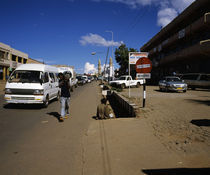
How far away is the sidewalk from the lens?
2.99 metres

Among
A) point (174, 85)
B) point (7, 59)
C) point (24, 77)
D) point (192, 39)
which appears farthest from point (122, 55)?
point (24, 77)

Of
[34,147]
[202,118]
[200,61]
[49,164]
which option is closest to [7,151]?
[34,147]

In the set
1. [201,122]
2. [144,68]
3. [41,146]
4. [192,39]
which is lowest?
[41,146]

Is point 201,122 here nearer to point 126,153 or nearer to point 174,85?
point 126,153

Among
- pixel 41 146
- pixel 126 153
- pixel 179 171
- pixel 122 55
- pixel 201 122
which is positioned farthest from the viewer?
pixel 122 55

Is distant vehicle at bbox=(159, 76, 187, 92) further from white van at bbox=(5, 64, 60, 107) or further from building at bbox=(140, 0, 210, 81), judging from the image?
white van at bbox=(5, 64, 60, 107)

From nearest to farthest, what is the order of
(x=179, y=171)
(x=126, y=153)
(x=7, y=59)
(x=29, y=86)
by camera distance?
(x=179, y=171) → (x=126, y=153) → (x=29, y=86) → (x=7, y=59)

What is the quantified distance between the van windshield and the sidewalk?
5.27 m

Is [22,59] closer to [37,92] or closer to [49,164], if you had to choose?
[37,92]

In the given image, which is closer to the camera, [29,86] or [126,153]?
[126,153]

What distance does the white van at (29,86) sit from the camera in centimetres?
840

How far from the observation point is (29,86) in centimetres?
850

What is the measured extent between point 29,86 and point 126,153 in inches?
259

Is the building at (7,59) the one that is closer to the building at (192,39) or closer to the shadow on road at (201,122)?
the building at (192,39)
